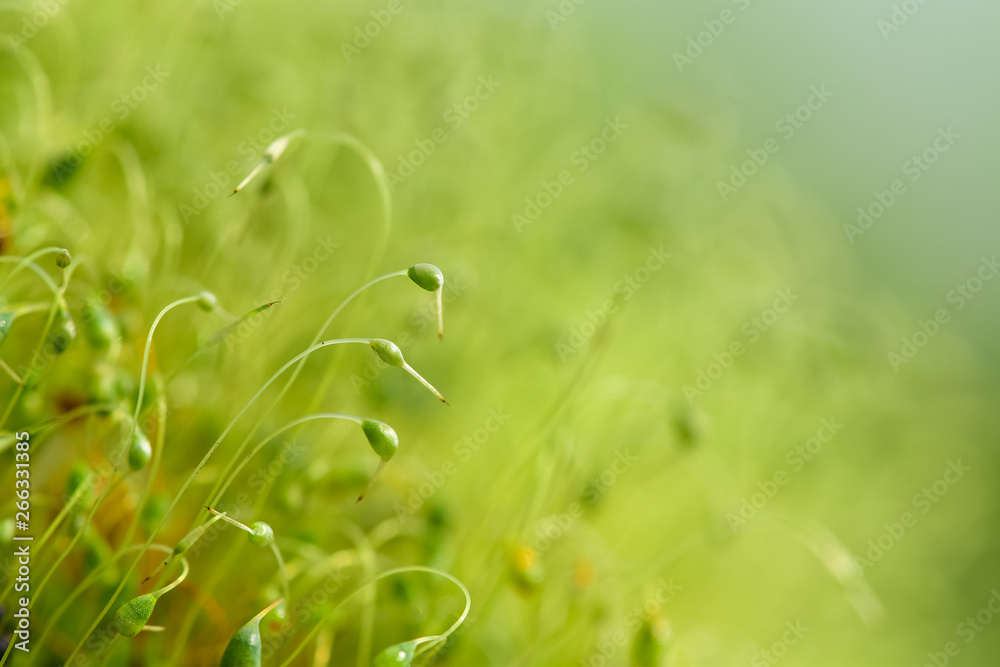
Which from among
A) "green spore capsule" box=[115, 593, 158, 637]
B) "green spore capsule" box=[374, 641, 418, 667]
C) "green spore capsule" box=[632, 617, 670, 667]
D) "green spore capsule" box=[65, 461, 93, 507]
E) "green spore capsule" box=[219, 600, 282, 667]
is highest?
"green spore capsule" box=[632, 617, 670, 667]

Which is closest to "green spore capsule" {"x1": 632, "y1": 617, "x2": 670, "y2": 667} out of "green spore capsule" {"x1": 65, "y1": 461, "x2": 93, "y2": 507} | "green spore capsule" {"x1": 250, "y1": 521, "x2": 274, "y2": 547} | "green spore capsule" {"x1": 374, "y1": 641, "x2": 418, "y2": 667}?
"green spore capsule" {"x1": 374, "y1": 641, "x2": 418, "y2": 667}

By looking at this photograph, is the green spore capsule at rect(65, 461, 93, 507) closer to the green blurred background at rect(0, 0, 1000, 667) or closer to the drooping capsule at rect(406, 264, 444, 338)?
the green blurred background at rect(0, 0, 1000, 667)

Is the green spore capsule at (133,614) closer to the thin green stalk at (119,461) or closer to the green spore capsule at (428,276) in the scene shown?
the thin green stalk at (119,461)

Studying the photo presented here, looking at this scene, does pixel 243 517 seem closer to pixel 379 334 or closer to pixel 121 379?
pixel 121 379

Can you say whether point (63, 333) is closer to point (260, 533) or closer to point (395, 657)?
point (260, 533)

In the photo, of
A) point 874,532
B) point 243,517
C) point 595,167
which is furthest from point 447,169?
point 874,532

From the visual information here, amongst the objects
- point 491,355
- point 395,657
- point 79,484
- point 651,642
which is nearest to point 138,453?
point 79,484
